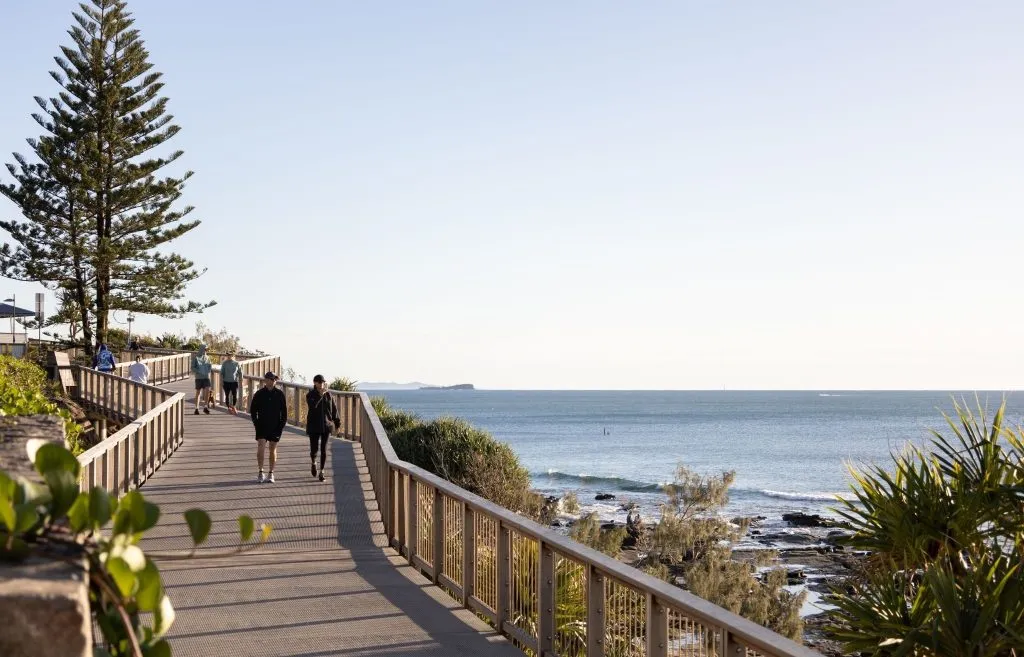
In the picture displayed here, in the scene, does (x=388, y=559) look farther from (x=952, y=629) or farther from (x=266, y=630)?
(x=952, y=629)

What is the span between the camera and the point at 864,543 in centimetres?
991

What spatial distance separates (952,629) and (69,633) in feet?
22.3

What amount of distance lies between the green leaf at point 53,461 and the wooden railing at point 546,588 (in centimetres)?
308

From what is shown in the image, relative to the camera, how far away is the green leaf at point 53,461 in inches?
89.2

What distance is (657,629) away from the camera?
603cm

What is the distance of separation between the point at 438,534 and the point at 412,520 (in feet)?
4.30

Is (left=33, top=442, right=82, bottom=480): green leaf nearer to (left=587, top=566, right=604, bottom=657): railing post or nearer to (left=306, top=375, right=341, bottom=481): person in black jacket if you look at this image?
(left=587, top=566, right=604, bottom=657): railing post

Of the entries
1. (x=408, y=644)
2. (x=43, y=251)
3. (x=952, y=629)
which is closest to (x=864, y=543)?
(x=952, y=629)

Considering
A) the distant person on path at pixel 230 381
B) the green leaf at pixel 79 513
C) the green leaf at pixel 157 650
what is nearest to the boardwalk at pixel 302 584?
the green leaf at pixel 157 650

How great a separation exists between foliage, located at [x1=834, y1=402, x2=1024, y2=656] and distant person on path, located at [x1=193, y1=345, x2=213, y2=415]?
21815 millimetres

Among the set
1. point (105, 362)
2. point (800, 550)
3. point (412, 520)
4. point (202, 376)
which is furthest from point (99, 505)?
point (800, 550)

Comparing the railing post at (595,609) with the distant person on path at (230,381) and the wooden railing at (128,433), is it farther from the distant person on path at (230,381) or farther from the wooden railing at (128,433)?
the distant person on path at (230,381)

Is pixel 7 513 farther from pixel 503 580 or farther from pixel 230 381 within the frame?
pixel 230 381

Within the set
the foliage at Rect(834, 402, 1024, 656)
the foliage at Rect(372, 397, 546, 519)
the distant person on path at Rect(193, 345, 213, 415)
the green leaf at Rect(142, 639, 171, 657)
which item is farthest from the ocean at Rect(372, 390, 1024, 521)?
the green leaf at Rect(142, 639, 171, 657)
